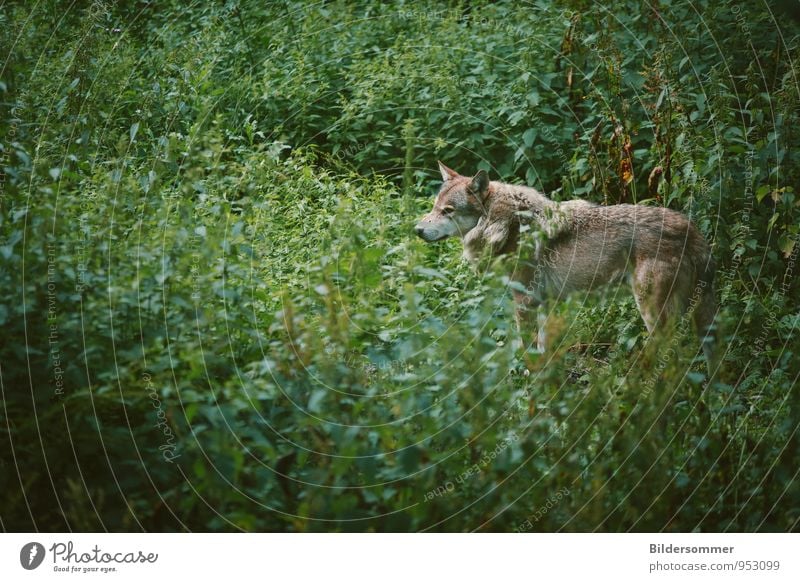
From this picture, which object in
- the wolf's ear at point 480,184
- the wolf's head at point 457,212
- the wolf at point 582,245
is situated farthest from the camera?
the wolf's head at point 457,212

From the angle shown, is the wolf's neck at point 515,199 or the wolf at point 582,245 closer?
the wolf at point 582,245

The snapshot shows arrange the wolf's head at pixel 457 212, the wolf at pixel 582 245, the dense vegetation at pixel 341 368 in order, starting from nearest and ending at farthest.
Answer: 1. the dense vegetation at pixel 341 368
2. the wolf at pixel 582 245
3. the wolf's head at pixel 457 212

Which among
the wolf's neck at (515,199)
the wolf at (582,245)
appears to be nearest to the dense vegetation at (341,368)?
the wolf at (582,245)

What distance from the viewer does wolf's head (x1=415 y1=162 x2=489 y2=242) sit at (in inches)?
309

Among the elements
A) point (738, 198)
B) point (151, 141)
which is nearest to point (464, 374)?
point (738, 198)

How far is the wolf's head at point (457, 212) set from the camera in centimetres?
784

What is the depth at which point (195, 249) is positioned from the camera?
16.8 feet

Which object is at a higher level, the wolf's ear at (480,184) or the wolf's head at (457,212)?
the wolf's ear at (480,184)
